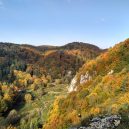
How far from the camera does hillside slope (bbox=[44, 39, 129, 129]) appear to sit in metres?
43.4

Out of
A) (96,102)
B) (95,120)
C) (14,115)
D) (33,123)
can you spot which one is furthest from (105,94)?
(14,115)

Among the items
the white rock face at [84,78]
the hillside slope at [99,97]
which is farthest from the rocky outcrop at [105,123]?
the white rock face at [84,78]

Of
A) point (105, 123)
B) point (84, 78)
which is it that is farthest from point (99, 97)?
point (84, 78)

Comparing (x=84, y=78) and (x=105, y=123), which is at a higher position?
(x=105, y=123)

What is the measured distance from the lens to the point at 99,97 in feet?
256

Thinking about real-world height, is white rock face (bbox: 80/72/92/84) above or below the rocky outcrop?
below

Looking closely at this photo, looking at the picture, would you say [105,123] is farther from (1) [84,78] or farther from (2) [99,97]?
(1) [84,78]

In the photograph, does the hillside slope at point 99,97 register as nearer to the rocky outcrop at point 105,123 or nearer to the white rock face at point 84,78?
the white rock face at point 84,78

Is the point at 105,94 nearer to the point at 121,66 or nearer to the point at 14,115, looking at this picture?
the point at 121,66

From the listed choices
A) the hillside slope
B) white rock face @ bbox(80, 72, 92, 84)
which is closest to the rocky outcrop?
the hillside slope

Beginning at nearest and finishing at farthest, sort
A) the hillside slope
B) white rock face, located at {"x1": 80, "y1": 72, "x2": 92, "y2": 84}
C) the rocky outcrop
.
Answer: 1. the rocky outcrop
2. the hillside slope
3. white rock face, located at {"x1": 80, "y1": 72, "x2": 92, "y2": 84}

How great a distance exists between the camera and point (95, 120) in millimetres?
30953

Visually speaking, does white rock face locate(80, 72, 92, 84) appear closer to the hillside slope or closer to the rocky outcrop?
the hillside slope

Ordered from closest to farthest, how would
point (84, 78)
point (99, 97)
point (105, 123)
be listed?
point (105, 123)
point (99, 97)
point (84, 78)
